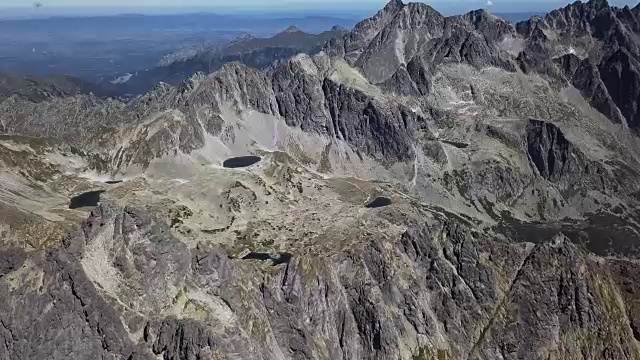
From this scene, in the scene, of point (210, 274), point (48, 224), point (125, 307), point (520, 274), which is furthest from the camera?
point (48, 224)

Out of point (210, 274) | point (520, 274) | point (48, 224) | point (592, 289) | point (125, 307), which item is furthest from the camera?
point (48, 224)

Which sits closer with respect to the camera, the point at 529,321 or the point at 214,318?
the point at 214,318

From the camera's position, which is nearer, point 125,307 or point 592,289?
point 125,307

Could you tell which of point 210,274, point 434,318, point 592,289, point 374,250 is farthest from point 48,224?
point 592,289

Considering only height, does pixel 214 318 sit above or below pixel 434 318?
above

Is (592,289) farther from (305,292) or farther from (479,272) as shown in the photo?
(305,292)

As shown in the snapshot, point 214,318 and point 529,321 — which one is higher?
point 214,318

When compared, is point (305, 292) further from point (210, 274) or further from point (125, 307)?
point (125, 307)

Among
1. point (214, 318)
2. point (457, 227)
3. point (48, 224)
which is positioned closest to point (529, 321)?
point (457, 227)

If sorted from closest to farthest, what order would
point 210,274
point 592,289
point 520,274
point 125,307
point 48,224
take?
point 125,307 → point 210,274 → point 592,289 → point 520,274 → point 48,224
